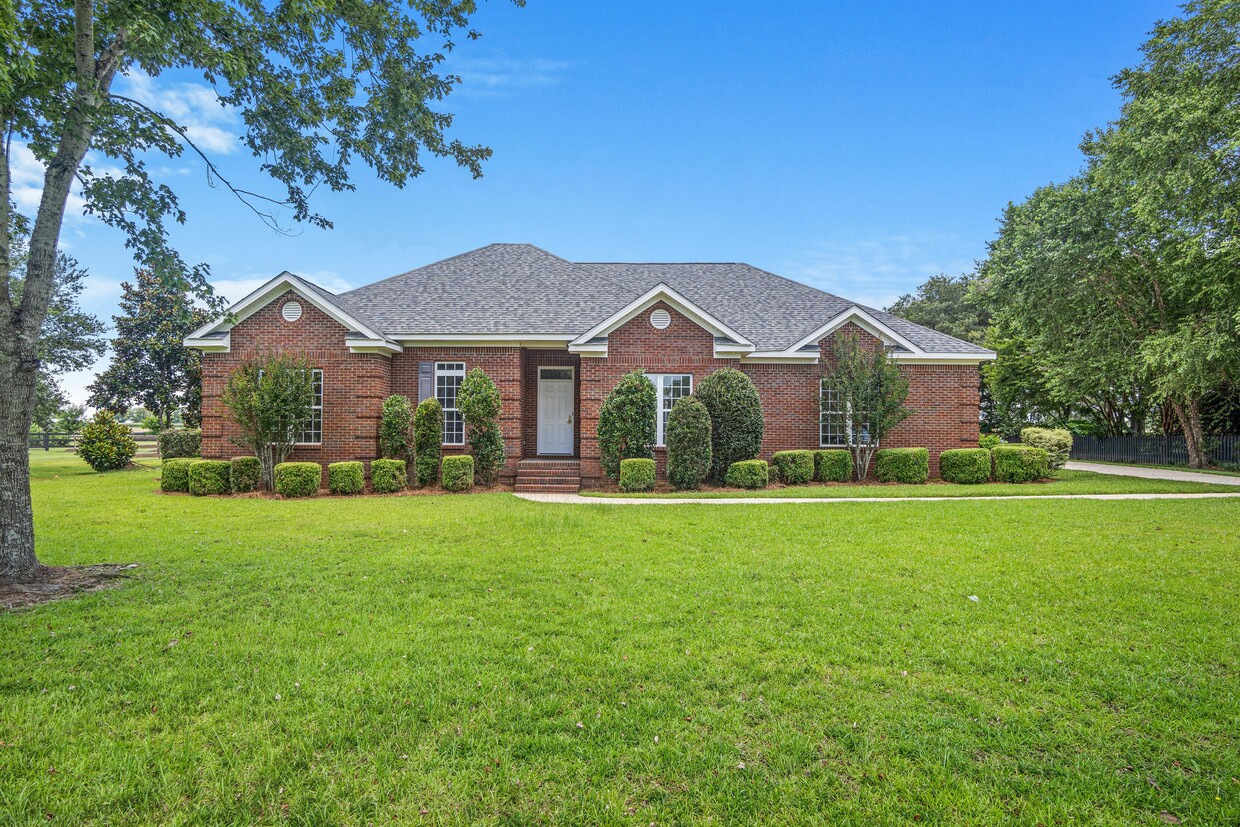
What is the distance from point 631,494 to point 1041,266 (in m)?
18.2

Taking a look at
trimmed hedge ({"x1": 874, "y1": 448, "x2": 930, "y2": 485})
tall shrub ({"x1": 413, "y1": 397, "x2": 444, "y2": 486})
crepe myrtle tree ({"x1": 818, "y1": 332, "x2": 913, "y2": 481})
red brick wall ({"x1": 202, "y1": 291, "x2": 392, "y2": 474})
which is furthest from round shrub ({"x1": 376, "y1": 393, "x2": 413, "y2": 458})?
trimmed hedge ({"x1": 874, "y1": 448, "x2": 930, "y2": 485})

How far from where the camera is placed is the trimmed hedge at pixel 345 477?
45.9ft

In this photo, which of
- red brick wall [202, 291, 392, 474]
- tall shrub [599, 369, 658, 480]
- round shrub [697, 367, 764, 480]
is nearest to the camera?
tall shrub [599, 369, 658, 480]

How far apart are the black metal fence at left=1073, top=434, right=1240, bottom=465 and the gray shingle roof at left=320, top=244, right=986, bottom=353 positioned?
44.9 ft

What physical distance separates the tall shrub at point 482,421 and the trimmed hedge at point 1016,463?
45.5 ft

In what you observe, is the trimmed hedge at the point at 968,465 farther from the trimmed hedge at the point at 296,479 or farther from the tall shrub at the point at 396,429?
the trimmed hedge at the point at 296,479

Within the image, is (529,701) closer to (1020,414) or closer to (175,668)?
(175,668)

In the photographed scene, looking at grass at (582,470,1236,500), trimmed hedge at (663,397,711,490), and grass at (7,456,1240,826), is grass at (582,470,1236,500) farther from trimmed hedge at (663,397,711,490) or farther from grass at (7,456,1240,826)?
grass at (7,456,1240,826)

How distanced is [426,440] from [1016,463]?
1615cm

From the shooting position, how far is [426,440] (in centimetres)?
1464

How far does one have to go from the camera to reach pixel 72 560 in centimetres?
730

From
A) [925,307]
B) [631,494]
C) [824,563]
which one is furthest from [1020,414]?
[824,563]

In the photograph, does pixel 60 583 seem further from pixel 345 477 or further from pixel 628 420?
pixel 628 420

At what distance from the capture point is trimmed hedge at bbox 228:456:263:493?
1409 centimetres
